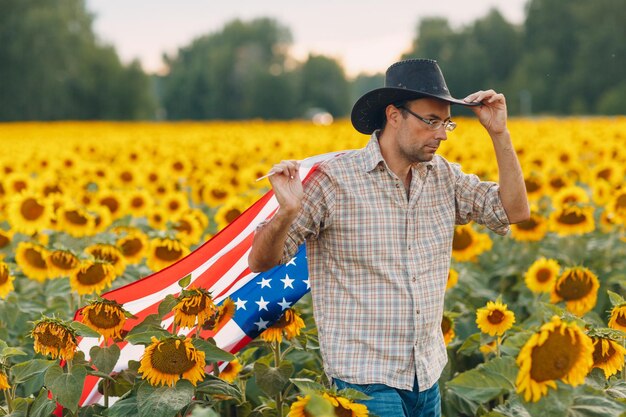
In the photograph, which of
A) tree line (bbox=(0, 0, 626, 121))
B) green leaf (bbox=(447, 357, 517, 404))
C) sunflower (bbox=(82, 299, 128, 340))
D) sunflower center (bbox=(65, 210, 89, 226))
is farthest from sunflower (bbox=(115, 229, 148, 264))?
tree line (bbox=(0, 0, 626, 121))

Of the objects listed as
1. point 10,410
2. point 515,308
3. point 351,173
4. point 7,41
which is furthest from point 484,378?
point 7,41

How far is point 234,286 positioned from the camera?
167 inches

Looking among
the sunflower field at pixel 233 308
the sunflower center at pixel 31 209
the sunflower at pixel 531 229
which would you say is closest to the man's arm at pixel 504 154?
the sunflower field at pixel 233 308

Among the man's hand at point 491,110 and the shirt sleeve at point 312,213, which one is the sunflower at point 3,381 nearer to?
the shirt sleeve at point 312,213

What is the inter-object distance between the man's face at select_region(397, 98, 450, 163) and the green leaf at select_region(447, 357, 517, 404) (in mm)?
840

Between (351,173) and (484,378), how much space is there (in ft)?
3.17

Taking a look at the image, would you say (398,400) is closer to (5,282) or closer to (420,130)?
(420,130)

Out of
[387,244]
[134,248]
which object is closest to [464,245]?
[134,248]

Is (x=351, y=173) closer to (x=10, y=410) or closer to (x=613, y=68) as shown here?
(x=10, y=410)

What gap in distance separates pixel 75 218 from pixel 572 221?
138 inches

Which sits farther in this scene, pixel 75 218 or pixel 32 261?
pixel 75 218

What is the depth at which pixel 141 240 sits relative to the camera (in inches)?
239

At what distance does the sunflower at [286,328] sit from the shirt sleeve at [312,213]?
0.57m

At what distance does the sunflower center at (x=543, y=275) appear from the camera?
5.52 metres
